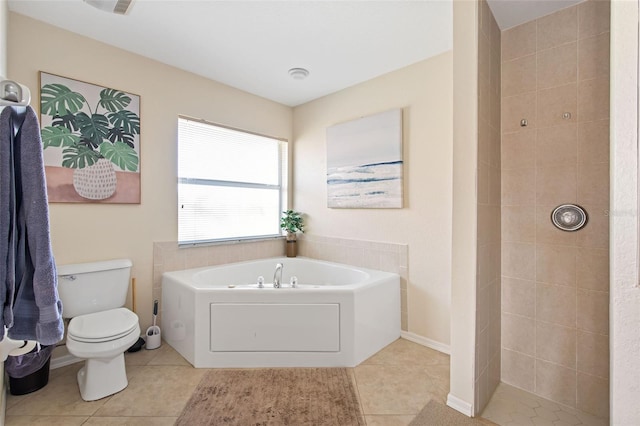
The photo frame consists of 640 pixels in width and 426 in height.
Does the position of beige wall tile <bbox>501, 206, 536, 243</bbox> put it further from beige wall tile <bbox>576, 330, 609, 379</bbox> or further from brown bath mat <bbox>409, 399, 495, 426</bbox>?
brown bath mat <bbox>409, 399, 495, 426</bbox>

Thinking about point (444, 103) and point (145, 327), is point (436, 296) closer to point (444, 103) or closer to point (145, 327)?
point (444, 103)

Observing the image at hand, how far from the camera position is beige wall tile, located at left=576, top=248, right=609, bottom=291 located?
1.77 meters

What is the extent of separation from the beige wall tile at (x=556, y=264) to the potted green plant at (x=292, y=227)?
2392 millimetres

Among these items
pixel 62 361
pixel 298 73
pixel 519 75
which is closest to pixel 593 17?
pixel 519 75

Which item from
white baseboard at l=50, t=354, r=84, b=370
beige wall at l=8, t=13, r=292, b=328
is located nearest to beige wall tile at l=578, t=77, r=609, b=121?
beige wall at l=8, t=13, r=292, b=328

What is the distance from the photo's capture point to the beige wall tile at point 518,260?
6.68 feet

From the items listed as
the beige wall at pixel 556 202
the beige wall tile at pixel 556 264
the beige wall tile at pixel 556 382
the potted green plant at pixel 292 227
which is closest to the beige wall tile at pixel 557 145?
the beige wall at pixel 556 202

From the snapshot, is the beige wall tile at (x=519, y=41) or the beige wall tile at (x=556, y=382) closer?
the beige wall tile at (x=556, y=382)

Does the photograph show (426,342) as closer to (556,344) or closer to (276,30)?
(556,344)

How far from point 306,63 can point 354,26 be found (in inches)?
25.7

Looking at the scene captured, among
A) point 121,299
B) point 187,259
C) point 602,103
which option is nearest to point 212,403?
point 121,299

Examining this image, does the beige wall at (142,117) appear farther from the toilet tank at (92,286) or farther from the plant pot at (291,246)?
the plant pot at (291,246)

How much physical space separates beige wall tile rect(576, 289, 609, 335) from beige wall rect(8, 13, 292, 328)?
3191 mm

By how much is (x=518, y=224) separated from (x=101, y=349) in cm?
284
